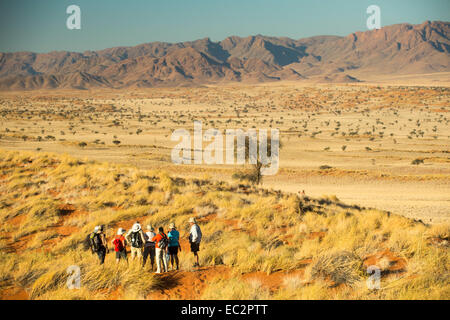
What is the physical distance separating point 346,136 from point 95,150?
38.2m

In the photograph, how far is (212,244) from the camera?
10172mm

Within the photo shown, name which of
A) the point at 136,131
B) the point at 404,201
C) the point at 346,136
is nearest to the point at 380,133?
the point at 346,136

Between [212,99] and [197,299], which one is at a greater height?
[212,99]

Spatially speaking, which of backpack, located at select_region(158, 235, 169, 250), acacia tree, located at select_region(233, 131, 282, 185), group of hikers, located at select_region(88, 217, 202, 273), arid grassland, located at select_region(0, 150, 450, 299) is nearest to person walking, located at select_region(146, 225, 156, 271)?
group of hikers, located at select_region(88, 217, 202, 273)

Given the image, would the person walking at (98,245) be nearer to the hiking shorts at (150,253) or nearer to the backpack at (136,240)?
the backpack at (136,240)

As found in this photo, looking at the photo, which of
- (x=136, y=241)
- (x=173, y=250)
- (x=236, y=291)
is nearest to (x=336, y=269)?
(x=236, y=291)

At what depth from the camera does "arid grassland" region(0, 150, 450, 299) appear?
6.89 metres

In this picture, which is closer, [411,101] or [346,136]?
[346,136]

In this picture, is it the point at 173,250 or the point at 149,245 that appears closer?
the point at 173,250

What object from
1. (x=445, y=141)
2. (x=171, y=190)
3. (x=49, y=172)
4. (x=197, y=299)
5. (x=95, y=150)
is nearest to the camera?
(x=197, y=299)

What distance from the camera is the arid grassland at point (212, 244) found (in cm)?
689

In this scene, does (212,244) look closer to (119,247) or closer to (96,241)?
(119,247)

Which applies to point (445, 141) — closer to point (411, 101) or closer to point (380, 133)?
point (380, 133)

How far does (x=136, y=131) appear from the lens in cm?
6094
